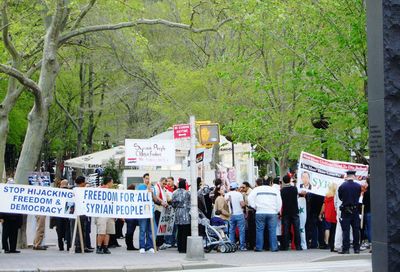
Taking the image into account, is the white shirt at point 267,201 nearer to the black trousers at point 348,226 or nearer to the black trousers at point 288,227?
the black trousers at point 288,227

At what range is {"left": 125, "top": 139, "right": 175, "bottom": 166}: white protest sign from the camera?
21750 millimetres

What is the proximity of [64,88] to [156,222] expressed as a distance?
3119cm

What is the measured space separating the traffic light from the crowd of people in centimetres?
210

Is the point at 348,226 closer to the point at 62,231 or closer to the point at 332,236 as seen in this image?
the point at 332,236

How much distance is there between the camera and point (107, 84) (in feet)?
161

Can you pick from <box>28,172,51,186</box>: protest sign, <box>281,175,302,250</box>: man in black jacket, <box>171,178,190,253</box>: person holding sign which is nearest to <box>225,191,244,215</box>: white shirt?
<box>281,175,302,250</box>: man in black jacket

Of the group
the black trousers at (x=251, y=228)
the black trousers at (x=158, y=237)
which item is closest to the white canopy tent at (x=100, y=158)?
the black trousers at (x=158, y=237)

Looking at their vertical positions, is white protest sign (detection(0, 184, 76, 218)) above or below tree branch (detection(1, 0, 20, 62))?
Result: below

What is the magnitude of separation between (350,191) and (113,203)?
6051 mm

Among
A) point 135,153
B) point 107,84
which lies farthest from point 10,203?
point 107,84

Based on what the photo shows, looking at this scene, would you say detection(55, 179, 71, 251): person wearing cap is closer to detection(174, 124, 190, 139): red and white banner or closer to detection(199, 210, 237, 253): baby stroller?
detection(199, 210, 237, 253): baby stroller

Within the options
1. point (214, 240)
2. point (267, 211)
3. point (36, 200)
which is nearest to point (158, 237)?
point (214, 240)

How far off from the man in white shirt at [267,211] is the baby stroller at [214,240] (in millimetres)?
779

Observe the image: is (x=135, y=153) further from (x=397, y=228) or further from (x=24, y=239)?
(x=397, y=228)
